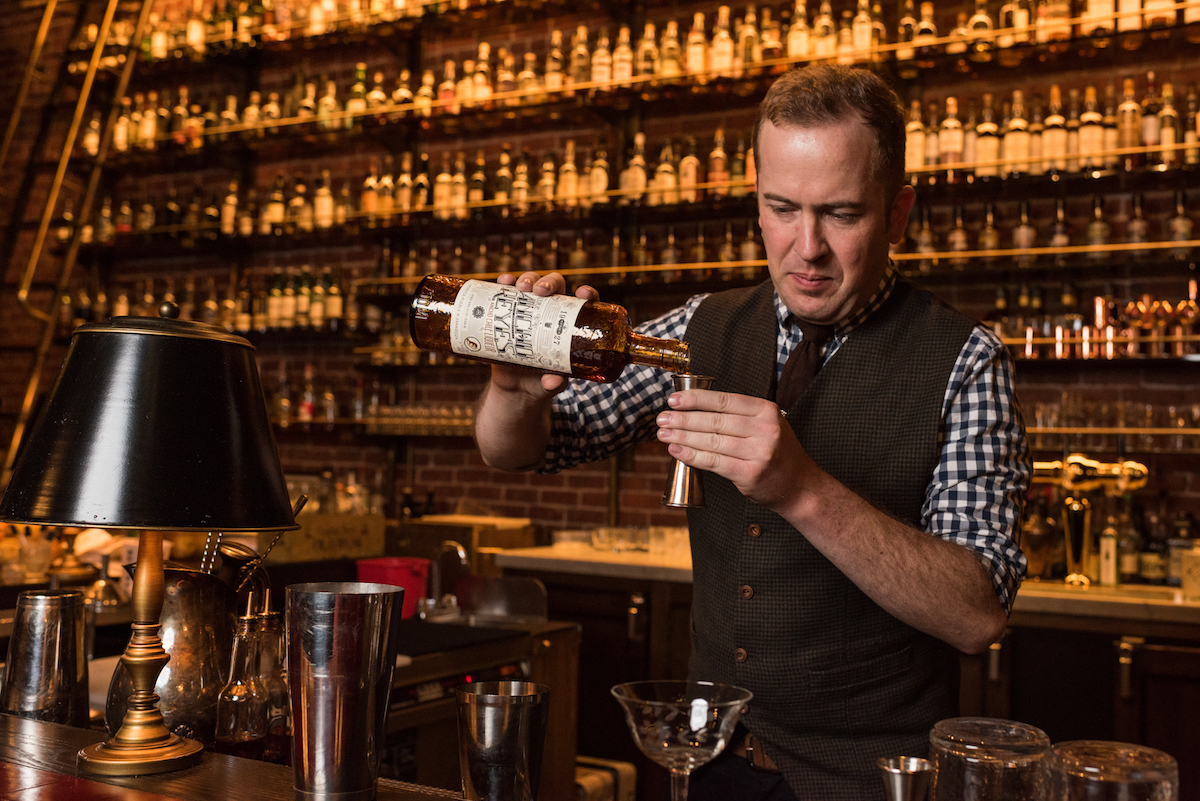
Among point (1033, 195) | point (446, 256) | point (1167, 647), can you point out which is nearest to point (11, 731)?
point (1167, 647)

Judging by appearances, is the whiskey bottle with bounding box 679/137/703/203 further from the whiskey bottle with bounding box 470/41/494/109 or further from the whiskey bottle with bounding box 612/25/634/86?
the whiskey bottle with bounding box 470/41/494/109

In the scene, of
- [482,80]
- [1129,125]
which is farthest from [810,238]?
[482,80]

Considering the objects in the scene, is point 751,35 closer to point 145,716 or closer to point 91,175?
point 91,175

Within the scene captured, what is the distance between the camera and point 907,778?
669 millimetres

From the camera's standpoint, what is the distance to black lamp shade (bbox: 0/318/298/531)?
0.86 m

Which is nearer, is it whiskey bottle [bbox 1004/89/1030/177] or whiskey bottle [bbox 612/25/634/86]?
whiskey bottle [bbox 1004/89/1030/177]

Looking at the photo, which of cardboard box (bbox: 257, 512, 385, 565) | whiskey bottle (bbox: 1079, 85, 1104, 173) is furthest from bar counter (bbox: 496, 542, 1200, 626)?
whiskey bottle (bbox: 1079, 85, 1104, 173)

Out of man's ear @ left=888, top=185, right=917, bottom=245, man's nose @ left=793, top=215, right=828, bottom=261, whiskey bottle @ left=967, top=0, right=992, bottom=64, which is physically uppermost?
whiskey bottle @ left=967, top=0, right=992, bottom=64

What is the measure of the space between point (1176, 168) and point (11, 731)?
3.13 m

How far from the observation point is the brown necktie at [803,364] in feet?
4.45

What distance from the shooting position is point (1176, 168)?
303 centimetres

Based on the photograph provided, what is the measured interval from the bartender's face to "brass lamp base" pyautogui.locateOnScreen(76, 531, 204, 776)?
737mm

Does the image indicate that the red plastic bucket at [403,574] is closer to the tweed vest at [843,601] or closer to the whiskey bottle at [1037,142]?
the tweed vest at [843,601]

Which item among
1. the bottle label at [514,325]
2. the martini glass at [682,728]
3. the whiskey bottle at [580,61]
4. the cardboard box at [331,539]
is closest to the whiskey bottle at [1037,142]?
the whiskey bottle at [580,61]
